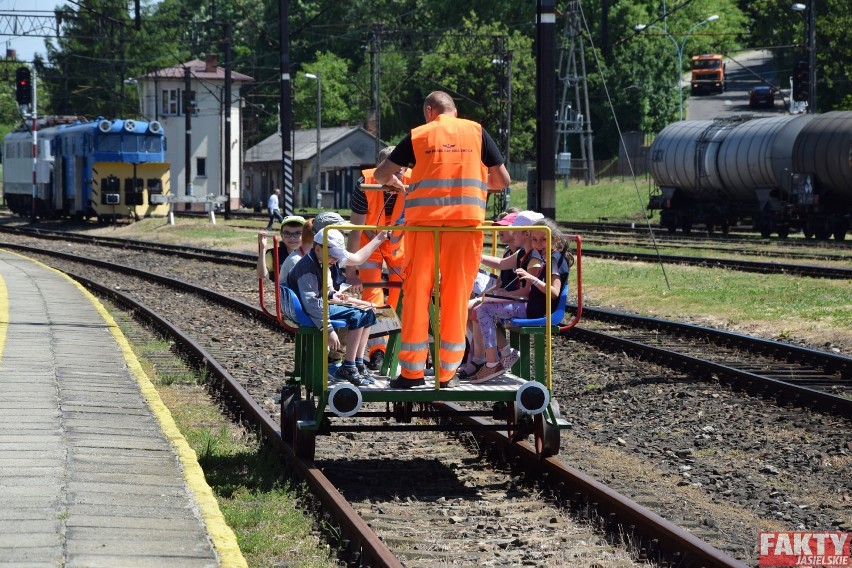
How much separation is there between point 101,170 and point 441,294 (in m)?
38.9

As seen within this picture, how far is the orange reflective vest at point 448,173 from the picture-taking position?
25.3ft

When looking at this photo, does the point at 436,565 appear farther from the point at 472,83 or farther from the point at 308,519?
the point at 472,83

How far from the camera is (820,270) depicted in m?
22.7

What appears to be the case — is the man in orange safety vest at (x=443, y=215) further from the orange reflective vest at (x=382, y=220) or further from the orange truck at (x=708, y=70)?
the orange truck at (x=708, y=70)

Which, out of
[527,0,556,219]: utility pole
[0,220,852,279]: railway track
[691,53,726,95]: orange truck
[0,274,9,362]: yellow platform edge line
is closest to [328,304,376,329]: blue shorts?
[0,274,9,362]: yellow platform edge line

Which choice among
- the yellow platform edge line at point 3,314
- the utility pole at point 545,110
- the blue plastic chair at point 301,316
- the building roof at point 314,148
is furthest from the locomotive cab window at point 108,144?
the blue plastic chair at point 301,316

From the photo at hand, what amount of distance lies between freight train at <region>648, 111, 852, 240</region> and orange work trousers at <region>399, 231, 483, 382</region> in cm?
2902

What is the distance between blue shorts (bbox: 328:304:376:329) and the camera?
28.0 ft

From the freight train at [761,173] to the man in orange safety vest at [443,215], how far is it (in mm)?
28999

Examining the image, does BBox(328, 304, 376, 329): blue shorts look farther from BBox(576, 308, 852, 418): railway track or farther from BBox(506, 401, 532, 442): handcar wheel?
BBox(576, 308, 852, 418): railway track

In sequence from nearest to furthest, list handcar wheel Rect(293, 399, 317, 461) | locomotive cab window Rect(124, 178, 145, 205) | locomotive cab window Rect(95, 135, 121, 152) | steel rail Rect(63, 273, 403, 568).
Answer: steel rail Rect(63, 273, 403, 568) < handcar wheel Rect(293, 399, 317, 461) < locomotive cab window Rect(95, 135, 121, 152) < locomotive cab window Rect(124, 178, 145, 205)

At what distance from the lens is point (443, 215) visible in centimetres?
771

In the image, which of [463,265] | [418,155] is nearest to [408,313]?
[463,265]

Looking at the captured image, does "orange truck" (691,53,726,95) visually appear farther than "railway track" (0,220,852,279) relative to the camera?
Yes
